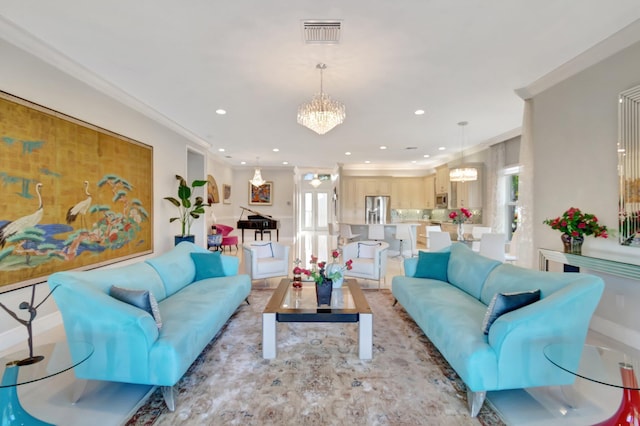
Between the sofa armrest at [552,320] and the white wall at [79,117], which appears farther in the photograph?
the white wall at [79,117]

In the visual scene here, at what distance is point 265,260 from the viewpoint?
5.00 meters

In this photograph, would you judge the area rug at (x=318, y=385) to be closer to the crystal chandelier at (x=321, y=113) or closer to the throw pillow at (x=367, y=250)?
the throw pillow at (x=367, y=250)

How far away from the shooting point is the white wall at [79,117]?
2840mm

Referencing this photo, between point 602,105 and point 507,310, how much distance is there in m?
2.73

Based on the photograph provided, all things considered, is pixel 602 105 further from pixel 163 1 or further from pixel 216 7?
pixel 163 1

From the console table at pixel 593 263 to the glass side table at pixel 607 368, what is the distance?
4.72 feet

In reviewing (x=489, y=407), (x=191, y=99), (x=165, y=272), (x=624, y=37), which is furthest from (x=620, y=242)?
(x=191, y=99)

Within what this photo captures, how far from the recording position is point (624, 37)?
9.36 ft

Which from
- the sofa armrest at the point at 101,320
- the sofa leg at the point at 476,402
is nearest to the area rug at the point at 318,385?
the sofa leg at the point at 476,402

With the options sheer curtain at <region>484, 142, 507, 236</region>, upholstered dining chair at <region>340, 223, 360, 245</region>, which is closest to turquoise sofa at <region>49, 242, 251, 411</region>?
upholstered dining chair at <region>340, 223, 360, 245</region>

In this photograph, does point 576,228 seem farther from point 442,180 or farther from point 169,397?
point 442,180

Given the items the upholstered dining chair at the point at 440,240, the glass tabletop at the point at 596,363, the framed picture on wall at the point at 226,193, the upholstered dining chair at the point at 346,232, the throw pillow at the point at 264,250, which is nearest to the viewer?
the glass tabletop at the point at 596,363

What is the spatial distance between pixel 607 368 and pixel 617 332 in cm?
207

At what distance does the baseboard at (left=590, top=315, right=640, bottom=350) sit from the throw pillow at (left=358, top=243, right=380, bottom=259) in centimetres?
286
